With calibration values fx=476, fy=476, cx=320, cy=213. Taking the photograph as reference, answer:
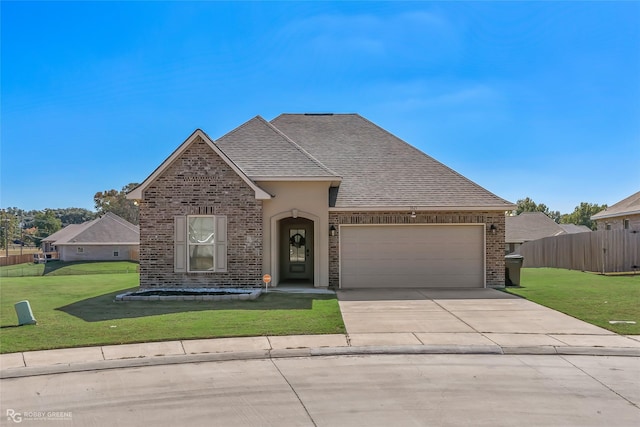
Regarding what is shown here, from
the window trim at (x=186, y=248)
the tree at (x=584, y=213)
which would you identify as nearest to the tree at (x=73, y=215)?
the tree at (x=584, y=213)

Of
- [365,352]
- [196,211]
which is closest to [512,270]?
[365,352]

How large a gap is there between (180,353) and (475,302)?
8.69 metres

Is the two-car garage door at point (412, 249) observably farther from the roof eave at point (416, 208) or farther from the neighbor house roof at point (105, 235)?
the neighbor house roof at point (105, 235)

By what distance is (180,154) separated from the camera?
15.4 meters

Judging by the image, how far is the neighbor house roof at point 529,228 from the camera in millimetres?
44281


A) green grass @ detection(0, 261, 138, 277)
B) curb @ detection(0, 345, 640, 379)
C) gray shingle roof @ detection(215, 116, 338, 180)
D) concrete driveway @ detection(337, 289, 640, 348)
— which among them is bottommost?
green grass @ detection(0, 261, 138, 277)

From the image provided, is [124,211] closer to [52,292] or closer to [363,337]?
[52,292]

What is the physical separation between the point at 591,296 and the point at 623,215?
62.7 ft

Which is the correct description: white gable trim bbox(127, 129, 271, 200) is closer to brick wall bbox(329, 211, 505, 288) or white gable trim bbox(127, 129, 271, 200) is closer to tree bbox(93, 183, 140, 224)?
brick wall bbox(329, 211, 505, 288)

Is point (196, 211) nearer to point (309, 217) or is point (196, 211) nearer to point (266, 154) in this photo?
point (266, 154)

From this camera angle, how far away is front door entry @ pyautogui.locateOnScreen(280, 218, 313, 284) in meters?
18.6

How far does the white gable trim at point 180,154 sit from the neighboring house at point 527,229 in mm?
33701

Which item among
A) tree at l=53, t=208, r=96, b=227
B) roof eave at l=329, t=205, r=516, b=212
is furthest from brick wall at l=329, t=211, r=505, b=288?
tree at l=53, t=208, r=96, b=227

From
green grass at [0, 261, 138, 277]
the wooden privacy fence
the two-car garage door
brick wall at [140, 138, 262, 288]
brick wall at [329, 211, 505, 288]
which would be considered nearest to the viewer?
brick wall at [140, 138, 262, 288]
